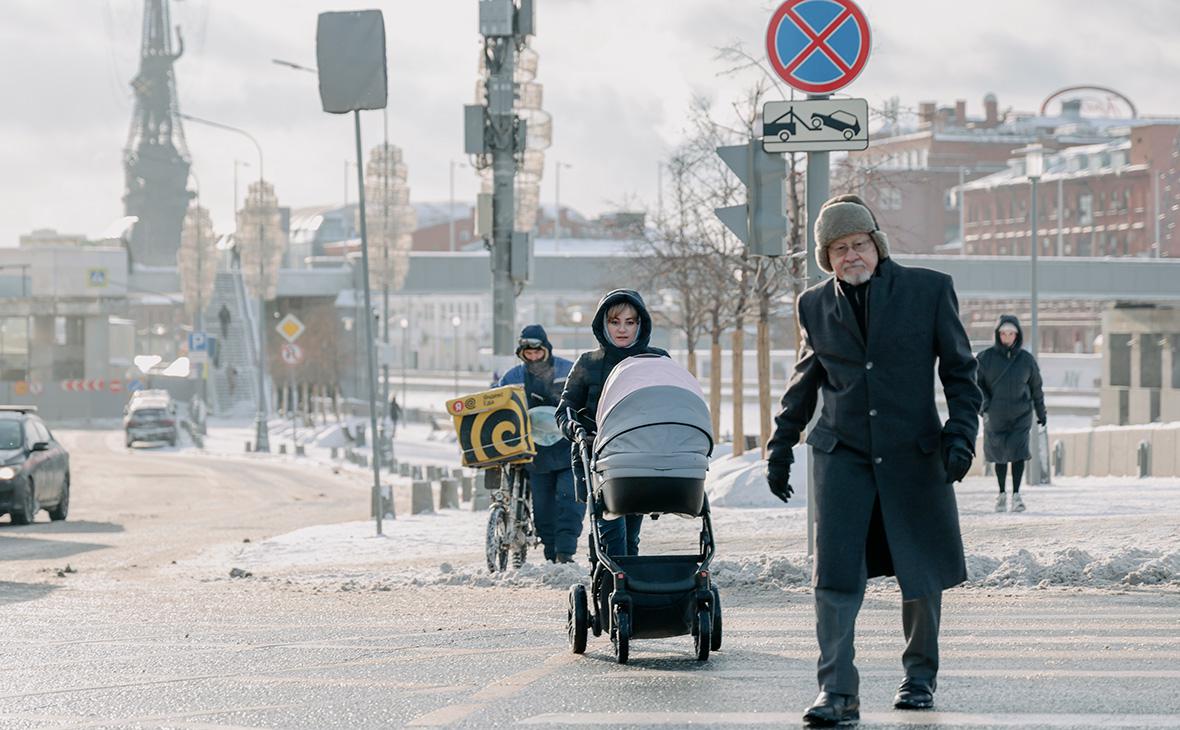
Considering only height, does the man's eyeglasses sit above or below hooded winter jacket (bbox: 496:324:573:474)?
above

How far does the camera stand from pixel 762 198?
14.4 m

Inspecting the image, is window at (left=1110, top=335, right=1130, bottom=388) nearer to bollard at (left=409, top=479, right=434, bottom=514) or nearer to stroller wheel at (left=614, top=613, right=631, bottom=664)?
bollard at (left=409, top=479, right=434, bottom=514)

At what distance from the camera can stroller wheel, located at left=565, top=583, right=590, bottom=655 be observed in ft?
31.3

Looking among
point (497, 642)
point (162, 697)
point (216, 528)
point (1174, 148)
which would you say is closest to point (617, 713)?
point (162, 697)

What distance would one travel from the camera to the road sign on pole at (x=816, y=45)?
13.1m

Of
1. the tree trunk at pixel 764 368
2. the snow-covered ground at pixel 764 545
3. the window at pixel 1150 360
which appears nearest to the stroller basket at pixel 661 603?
the snow-covered ground at pixel 764 545

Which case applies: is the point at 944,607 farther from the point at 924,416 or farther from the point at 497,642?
the point at 924,416

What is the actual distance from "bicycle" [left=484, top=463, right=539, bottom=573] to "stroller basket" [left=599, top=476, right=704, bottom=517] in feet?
18.5

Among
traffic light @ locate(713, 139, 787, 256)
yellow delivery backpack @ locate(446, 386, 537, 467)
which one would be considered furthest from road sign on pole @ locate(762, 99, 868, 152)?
yellow delivery backpack @ locate(446, 386, 537, 467)

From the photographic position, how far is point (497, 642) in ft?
33.7

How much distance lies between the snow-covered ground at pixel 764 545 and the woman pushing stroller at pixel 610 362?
10.6ft

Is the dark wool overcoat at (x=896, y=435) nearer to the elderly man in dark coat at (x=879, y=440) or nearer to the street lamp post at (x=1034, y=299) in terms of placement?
the elderly man in dark coat at (x=879, y=440)

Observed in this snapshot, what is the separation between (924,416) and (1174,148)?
121 metres

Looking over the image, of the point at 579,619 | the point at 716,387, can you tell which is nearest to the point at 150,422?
the point at 716,387
